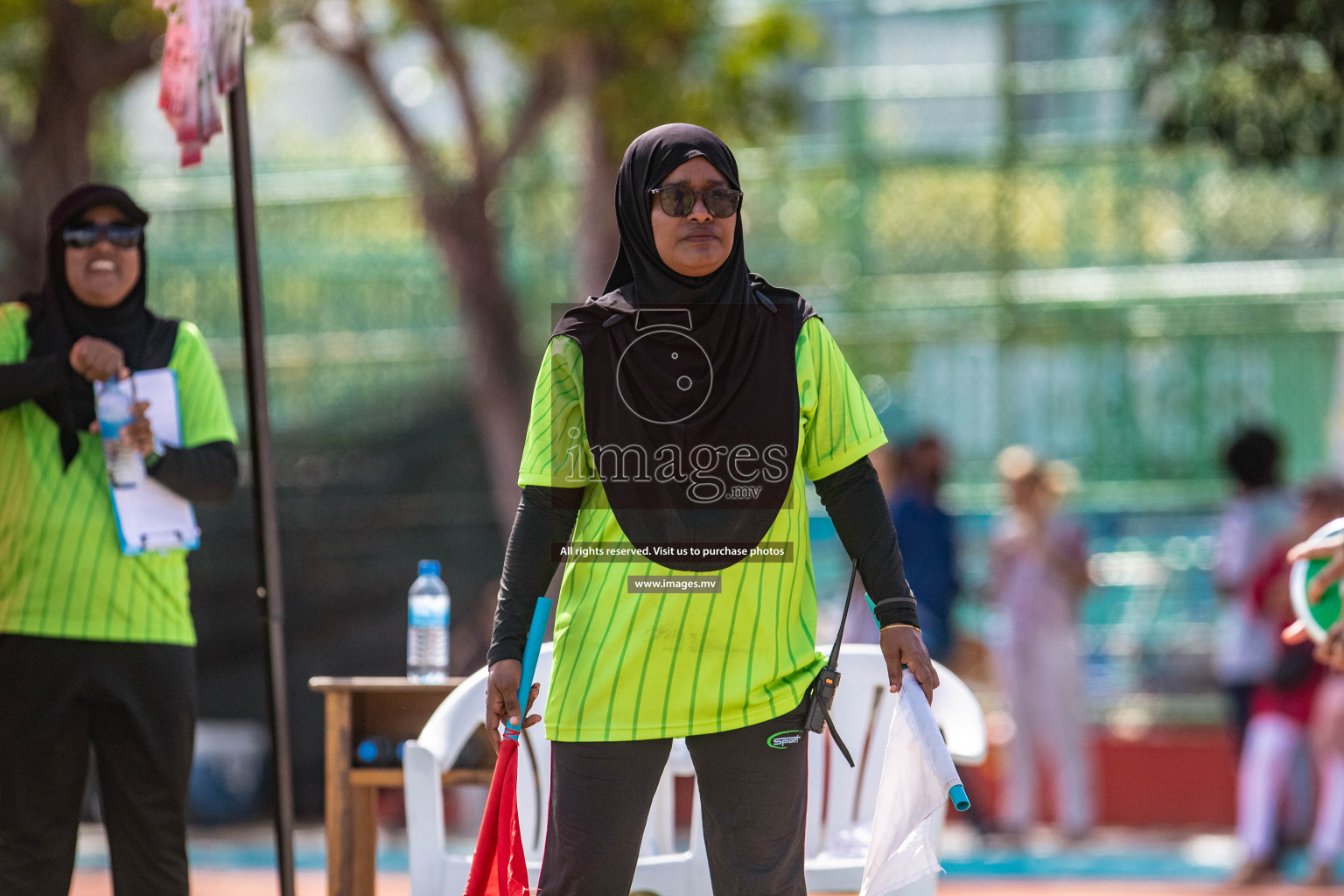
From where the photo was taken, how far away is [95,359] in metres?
3.97

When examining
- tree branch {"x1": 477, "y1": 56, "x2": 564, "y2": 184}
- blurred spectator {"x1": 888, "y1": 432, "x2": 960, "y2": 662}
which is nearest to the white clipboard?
blurred spectator {"x1": 888, "y1": 432, "x2": 960, "y2": 662}

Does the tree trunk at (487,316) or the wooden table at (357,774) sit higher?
the tree trunk at (487,316)

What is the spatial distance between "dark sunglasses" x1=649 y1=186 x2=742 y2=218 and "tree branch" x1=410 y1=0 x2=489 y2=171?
23.5 ft

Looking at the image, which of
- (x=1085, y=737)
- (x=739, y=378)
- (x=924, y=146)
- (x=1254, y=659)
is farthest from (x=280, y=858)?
(x=924, y=146)

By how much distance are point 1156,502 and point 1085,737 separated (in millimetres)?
2621

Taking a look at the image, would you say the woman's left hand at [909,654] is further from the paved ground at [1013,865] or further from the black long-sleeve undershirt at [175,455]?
the paved ground at [1013,865]

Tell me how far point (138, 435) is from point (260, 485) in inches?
17.2

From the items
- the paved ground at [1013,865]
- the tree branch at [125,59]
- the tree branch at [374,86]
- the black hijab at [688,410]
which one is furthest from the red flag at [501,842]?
the tree branch at [125,59]

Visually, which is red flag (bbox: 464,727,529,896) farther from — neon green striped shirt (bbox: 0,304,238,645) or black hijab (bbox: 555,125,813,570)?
neon green striped shirt (bbox: 0,304,238,645)

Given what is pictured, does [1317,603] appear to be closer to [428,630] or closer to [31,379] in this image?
[428,630]

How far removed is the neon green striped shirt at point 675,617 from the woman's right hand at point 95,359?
1140 mm

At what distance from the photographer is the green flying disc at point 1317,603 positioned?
4156 mm

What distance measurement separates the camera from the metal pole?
4324 mm

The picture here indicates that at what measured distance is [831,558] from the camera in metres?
10.9
